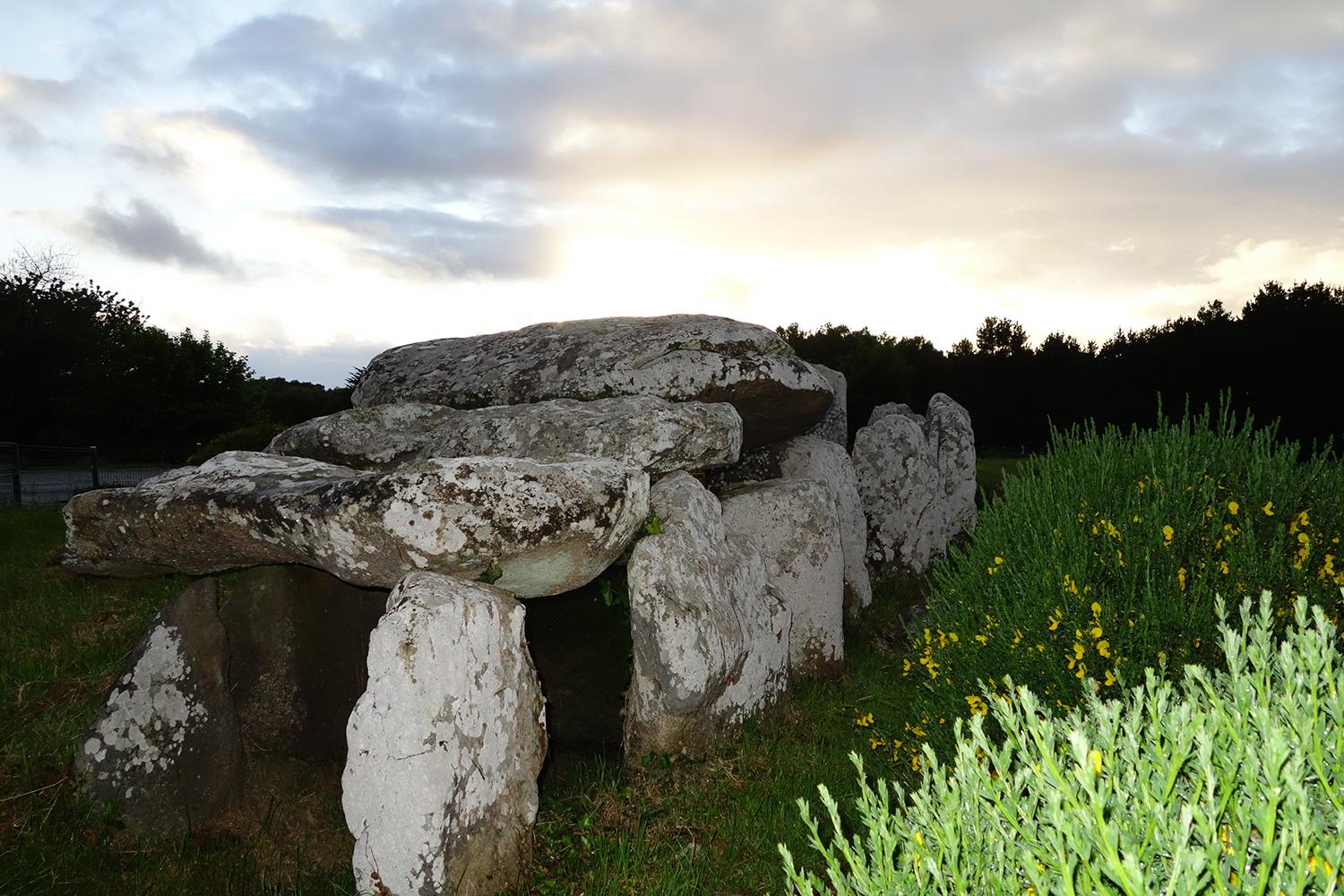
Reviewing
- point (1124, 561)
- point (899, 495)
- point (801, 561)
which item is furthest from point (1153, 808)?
point (899, 495)

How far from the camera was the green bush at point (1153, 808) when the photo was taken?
5.56 feet

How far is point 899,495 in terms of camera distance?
38.7 ft

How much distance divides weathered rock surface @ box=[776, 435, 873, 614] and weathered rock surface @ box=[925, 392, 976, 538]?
279cm

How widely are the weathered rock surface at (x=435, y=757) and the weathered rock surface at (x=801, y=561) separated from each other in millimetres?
3317

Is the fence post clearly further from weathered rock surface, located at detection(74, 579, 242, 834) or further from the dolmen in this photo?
weathered rock surface, located at detection(74, 579, 242, 834)

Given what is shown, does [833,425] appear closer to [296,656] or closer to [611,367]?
[611,367]

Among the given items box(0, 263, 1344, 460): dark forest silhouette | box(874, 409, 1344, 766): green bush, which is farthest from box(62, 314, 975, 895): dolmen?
box(0, 263, 1344, 460): dark forest silhouette

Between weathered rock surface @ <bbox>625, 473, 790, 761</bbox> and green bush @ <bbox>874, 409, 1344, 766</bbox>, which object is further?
weathered rock surface @ <bbox>625, 473, 790, 761</bbox>

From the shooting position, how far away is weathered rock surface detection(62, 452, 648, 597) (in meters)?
4.86

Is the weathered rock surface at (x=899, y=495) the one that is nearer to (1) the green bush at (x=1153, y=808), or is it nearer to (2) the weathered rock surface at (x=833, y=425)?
(2) the weathered rock surface at (x=833, y=425)

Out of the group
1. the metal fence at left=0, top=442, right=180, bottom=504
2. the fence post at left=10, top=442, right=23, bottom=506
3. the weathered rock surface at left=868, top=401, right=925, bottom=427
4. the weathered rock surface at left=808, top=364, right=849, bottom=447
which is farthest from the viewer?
the metal fence at left=0, top=442, right=180, bottom=504

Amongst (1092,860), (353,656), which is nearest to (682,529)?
(353,656)

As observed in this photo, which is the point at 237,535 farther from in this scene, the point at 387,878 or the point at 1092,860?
the point at 1092,860

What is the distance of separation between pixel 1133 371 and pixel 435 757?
37.6m
